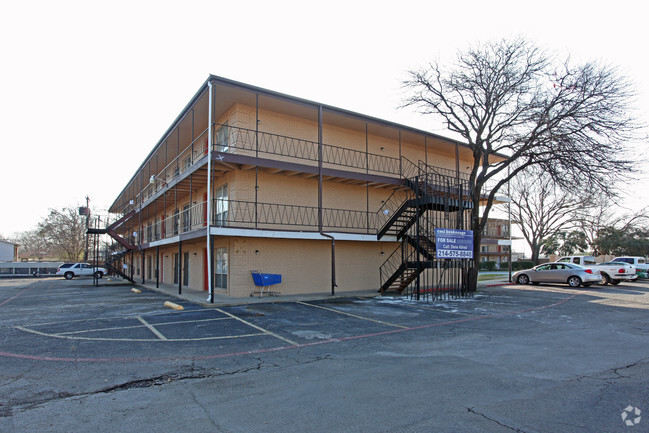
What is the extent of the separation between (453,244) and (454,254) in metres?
0.42

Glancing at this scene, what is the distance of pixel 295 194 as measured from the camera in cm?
1842

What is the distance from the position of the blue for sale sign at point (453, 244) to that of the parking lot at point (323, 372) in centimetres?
465

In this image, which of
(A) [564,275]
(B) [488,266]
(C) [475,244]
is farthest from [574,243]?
(C) [475,244]

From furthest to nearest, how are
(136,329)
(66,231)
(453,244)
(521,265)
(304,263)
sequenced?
1. (66,231)
2. (521,265)
3. (304,263)
4. (453,244)
5. (136,329)

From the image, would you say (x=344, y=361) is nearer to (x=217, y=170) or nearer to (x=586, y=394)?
(x=586, y=394)

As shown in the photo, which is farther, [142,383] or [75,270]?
[75,270]

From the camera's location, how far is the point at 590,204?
3916cm

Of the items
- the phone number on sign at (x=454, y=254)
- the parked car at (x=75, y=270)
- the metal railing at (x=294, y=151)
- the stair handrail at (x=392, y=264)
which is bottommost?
the parked car at (x=75, y=270)

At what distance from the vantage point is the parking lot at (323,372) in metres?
4.31

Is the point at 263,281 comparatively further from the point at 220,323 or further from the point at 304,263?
the point at 220,323

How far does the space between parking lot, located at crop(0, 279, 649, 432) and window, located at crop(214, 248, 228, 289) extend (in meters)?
5.58

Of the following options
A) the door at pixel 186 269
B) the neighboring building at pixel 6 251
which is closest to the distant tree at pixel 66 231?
the neighboring building at pixel 6 251

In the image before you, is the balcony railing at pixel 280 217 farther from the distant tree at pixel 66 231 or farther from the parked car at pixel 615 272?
the distant tree at pixel 66 231

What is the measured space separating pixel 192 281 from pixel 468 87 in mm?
17714
